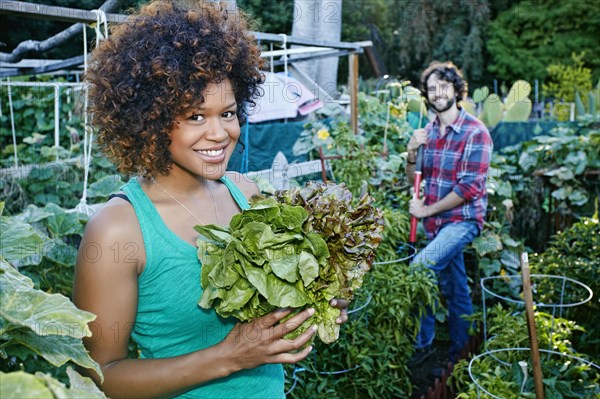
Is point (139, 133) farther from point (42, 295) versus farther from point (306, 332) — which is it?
point (42, 295)

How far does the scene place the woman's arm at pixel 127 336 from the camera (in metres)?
1.39

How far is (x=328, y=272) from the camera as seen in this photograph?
1.56m

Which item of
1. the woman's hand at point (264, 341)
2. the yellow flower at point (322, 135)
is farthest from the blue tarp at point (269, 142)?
the woman's hand at point (264, 341)

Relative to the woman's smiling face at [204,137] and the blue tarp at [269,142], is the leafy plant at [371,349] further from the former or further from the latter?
the blue tarp at [269,142]

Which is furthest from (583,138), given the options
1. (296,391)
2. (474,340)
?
(296,391)

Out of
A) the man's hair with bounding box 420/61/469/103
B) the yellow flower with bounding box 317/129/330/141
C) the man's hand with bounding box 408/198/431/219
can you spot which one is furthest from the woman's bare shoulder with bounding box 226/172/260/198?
the yellow flower with bounding box 317/129/330/141

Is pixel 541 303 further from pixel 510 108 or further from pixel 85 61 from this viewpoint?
pixel 510 108

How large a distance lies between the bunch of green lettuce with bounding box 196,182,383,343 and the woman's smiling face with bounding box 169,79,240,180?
163mm

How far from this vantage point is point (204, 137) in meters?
1.56

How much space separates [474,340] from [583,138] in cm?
275

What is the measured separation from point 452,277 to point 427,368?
67 centimetres

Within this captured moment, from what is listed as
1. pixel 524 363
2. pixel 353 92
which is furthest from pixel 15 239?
pixel 353 92

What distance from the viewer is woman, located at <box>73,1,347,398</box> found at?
4.69ft

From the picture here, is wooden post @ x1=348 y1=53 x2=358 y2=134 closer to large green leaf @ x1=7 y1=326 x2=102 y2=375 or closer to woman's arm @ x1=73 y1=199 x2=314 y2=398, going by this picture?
woman's arm @ x1=73 y1=199 x2=314 y2=398
